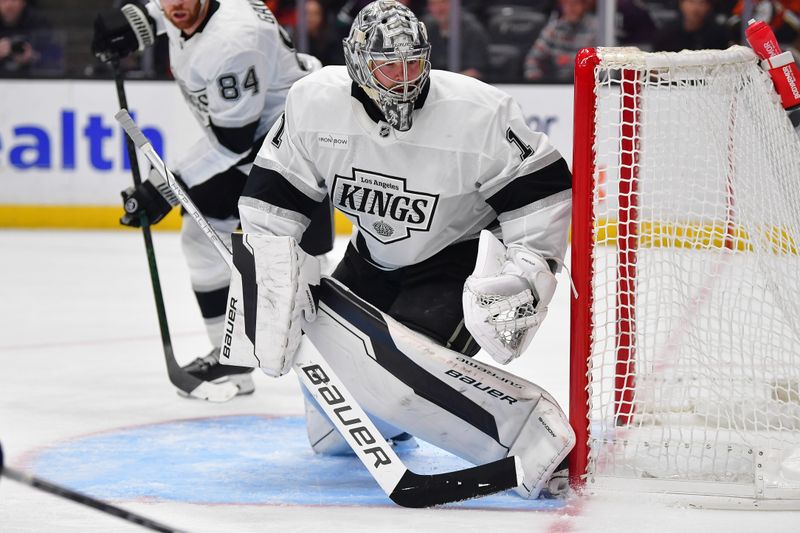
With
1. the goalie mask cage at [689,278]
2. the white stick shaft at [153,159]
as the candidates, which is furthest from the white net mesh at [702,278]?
the white stick shaft at [153,159]

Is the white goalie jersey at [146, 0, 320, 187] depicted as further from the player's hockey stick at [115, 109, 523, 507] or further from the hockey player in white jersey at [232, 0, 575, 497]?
the player's hockey stick at [115, 109, 523, 507]

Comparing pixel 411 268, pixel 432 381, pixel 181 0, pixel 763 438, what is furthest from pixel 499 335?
pixel 181 0

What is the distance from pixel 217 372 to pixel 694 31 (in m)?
3.77

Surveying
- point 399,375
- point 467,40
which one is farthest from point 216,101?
point 467,40

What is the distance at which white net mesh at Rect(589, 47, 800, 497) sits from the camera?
2.46 m

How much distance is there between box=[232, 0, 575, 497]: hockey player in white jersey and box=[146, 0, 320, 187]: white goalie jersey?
0.73 m

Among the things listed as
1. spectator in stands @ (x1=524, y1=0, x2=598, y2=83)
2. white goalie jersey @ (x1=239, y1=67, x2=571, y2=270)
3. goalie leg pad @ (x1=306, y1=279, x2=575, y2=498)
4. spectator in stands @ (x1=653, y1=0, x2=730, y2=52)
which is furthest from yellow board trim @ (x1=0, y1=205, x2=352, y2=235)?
goalie leg pad @ (x1=306, y1=279, x2=575, y2=498)

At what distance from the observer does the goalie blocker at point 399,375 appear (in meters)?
2.42

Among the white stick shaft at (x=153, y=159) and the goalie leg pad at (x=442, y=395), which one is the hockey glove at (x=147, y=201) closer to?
the white stick shaft at (x=153, y=159)

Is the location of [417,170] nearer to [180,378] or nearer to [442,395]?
[442,395]

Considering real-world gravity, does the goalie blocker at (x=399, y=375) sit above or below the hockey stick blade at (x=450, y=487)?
above

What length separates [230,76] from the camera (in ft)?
10.6

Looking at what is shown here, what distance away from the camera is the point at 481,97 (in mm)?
2432

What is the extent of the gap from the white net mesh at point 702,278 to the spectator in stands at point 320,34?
4.05 m
